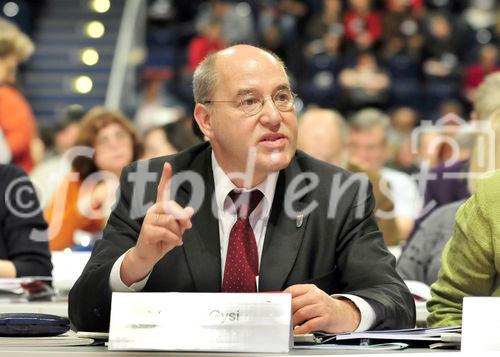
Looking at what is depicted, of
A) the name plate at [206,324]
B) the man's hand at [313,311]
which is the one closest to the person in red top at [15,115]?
the man's hand at [313,311]

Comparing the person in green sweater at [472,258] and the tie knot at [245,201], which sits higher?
the tie knot at [245,201]

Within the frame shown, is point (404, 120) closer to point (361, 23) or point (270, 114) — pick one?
point (361, 23)

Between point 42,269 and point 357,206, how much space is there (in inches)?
50.8

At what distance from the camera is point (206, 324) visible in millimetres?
2096

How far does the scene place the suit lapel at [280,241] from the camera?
2.82m

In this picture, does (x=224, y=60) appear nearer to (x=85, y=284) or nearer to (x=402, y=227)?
(x=85, y=284)

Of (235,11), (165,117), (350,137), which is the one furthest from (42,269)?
(235,11)

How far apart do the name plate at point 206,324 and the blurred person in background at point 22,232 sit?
169 cm

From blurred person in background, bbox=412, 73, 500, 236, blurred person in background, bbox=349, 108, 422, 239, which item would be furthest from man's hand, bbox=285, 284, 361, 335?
blurred person in background, bbox=349, 108, 422, 239

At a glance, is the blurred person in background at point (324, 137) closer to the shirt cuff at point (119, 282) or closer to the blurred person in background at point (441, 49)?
the shirt cuff at point (119, 282)

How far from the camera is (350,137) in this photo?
7652 mm

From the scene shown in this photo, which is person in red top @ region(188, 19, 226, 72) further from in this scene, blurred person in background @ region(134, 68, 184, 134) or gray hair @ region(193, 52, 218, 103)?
gray hair @ region(193, 52, 218, 103)

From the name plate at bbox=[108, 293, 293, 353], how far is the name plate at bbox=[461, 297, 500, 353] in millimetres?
322

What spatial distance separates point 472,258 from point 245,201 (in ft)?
1.97
